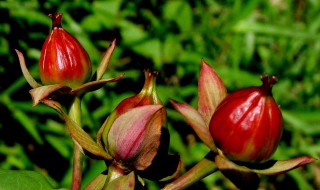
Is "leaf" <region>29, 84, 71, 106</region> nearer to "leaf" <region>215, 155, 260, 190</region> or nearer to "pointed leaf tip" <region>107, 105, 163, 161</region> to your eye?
"pointed leaf tip" <region>107, 105, 163, 161</region>

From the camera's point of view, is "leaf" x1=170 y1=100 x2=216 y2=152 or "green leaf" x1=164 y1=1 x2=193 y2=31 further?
"green leaf" x1=164 y1=1 x2=193 y2=31

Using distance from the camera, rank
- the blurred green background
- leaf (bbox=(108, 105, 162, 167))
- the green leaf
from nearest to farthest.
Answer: leaf (bbox=(108, 105, 162, 167))
the blurred green background
the green leaf

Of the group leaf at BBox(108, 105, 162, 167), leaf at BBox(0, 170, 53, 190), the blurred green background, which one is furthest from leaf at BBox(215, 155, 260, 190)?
the blurred green background

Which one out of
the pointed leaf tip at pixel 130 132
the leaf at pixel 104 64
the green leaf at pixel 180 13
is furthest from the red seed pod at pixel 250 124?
the green leaf at pixel 180 13

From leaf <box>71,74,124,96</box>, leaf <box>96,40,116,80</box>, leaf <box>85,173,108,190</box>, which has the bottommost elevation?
leaf <box>85,173,108,190</box>

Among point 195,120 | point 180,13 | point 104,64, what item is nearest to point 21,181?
point 104,64

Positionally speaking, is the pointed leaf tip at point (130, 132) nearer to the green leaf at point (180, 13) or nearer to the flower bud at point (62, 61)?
the flower bud at point (62, 61)

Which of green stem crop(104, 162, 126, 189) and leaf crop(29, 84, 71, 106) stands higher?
leaf crop(29, 84, 71, 106)

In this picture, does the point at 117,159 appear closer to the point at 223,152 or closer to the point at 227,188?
the point at 223,152
